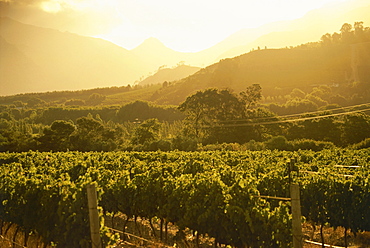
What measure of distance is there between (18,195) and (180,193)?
5567mm

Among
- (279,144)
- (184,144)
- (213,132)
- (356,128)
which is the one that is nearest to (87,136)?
(184,144)

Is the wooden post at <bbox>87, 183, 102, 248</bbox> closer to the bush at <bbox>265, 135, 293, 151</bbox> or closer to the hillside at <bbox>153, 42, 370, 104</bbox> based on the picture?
the bush at <bbox>265, 135, 293, 151</bbox>

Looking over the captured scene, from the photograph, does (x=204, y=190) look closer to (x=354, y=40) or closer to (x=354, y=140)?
(x=354, y=140)

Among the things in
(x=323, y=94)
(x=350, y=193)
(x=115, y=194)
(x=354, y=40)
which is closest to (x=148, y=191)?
(x=115, y=194)

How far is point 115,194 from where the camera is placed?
14734 millimetres

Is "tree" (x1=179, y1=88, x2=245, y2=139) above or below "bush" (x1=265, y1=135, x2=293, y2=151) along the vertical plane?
above

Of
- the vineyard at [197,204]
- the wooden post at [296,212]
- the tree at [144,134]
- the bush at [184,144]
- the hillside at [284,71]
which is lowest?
the bush at [184,144]

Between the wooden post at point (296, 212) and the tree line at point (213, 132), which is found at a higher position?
the wooden post at point (296, 212)

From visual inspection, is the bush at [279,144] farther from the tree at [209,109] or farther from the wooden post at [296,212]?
the wooden post at [296,212]

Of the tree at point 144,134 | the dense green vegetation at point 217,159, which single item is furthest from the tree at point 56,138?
the tree at point 144,134

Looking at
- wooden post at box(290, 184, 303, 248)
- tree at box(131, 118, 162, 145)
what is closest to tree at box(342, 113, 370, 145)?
tree at box(131, 118, 162, 145)

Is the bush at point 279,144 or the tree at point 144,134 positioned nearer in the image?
the bush at point 279,144

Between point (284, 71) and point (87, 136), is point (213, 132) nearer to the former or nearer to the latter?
point (87, 136)

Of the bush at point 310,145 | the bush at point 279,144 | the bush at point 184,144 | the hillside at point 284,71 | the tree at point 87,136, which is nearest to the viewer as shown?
the bush at point 310,145
